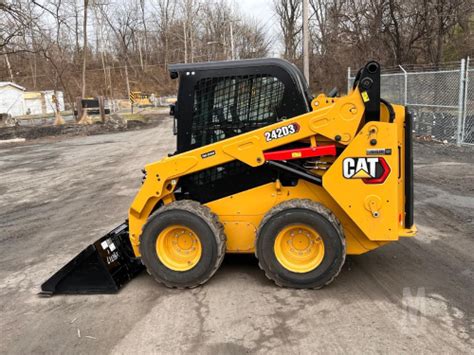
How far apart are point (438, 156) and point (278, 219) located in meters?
8.25

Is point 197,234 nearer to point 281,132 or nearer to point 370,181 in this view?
point 281,132

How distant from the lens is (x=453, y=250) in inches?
210

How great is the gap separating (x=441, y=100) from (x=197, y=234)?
37.7 feet

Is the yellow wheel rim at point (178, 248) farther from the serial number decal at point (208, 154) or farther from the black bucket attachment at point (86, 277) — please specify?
the serial number decal at point (208, 154)

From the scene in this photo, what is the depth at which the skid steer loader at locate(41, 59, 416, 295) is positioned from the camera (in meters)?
4.27

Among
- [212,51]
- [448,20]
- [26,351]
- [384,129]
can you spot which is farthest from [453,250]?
[212,51]

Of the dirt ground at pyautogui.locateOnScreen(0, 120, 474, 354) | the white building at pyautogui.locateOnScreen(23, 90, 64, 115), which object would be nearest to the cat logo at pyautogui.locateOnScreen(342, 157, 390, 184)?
the dirt ground at pyautogui.locateOnScreen(0, 120, 474, 354)

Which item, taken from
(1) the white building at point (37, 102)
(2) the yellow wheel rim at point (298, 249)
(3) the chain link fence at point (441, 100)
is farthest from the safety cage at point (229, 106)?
(1) the white building at point (37, 102)

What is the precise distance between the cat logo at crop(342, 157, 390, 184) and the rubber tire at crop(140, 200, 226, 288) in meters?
1.36

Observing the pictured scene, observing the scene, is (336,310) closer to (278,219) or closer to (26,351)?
(278,219)

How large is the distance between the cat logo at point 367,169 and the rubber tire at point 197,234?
4.45 feet

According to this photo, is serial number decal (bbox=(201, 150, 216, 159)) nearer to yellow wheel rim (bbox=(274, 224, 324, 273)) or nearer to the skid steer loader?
the skid steer loader

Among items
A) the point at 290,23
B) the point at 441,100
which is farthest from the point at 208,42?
the point at 441,100

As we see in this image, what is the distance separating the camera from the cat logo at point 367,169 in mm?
4223
